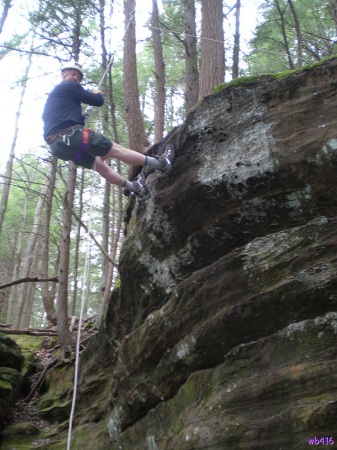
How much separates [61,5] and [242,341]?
9.32 meters

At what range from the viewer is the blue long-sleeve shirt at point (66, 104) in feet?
18.0

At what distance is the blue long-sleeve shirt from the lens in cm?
549

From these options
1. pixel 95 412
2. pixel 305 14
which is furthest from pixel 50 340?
pixel 305 14

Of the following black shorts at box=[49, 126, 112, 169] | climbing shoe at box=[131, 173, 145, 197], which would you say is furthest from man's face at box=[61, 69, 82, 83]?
climbing shoe at box=[131, 173, 145, 197]

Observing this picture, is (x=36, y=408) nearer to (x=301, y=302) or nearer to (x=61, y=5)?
(x=301, y=302)

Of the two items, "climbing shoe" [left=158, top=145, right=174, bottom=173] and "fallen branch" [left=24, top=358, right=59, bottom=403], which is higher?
"climbing shoe" [left=158, top=145, right=174, bottom=173]

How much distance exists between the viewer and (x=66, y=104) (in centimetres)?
554

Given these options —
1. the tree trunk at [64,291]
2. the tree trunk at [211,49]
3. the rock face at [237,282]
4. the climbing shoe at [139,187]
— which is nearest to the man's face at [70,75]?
the rock face at [237,282]

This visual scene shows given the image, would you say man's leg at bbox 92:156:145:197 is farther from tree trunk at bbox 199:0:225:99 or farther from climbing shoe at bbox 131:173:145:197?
tree trunk at bbox 199:0:225:99

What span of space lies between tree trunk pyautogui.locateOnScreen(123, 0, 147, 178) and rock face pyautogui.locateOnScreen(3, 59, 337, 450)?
1.43 meters

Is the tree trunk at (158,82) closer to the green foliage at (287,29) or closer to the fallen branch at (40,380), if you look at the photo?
the green foliage at (287,29)

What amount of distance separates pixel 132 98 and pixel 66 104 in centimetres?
253

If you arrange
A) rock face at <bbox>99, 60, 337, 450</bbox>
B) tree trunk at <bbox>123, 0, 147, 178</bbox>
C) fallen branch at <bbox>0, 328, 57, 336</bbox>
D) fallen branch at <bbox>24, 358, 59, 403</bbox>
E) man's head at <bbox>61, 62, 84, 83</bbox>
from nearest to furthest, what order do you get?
1. rock face at <bbox>99, 60, 337, 450</bbox>
2. man's head at <bbox>61, 62, 84, 83</bbox>
3. tree trunk at <bbox>123, 0, 147, 178</bbox>
4. fallen branch at <bbox>24, 358, 59, 403</bbox>
5. fallen branch at <bbox>0, 328, 57, 336</bbox>

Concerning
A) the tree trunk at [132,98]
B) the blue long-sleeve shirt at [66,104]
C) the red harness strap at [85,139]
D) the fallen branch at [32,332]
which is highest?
the tree trunk at [132,98]
